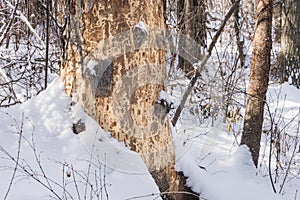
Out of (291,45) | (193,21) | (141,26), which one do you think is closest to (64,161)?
(141,26)

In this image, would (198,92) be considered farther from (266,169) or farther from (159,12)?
(159,12)

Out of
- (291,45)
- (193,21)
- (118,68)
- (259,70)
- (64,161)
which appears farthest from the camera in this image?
(291,45)

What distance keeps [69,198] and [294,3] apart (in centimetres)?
634

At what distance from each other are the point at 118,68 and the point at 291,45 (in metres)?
5.72

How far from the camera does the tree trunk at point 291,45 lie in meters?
7.14

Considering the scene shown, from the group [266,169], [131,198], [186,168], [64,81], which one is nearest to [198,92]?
[266,169]

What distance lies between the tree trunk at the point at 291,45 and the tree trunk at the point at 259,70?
396 cm

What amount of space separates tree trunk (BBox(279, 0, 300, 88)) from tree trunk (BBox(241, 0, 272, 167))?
396cm

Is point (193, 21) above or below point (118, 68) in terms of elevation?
below

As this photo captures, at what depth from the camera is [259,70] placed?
335cm

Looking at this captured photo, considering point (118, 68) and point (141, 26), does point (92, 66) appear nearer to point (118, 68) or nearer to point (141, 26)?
point (118, 68)

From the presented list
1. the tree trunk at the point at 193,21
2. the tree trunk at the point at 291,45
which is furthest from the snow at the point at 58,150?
the tree trunk at the point at 291,45

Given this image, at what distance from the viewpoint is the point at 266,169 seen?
3.90 metres

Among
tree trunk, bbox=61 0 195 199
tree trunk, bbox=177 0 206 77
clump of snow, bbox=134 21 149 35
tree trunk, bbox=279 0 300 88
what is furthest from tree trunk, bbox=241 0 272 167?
tree trunk, bbox=279 0 300 88
